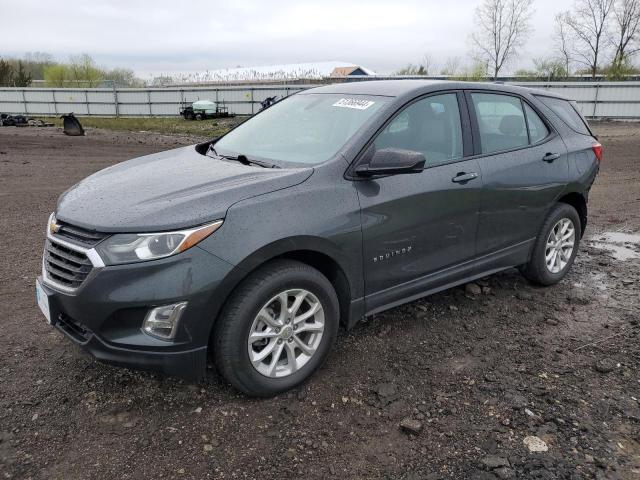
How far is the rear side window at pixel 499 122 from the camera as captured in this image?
13.3ft

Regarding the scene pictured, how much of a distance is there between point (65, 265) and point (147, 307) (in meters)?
A: 0.57

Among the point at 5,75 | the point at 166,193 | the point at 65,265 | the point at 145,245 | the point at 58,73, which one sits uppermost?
the point at 58,73

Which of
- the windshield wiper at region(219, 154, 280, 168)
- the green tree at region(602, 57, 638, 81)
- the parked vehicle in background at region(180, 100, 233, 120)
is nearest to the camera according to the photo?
the windshield wiper at region(219, 154, 280, 168)

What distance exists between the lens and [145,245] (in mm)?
2611

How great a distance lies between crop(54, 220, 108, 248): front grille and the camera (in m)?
2.69

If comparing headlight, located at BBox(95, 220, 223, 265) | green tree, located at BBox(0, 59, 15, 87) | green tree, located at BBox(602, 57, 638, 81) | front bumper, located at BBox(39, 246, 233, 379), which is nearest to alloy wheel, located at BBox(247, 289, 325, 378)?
front bumper, located at BBox(39, 246, 233, 379)

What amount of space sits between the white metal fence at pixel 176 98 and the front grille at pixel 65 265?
24785 mm

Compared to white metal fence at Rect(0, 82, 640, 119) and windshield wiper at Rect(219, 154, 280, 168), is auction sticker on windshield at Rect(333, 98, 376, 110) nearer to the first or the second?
windshield wiper at Rect(219, 154, 280, 168)

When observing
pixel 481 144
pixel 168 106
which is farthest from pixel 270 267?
pixel 168 106

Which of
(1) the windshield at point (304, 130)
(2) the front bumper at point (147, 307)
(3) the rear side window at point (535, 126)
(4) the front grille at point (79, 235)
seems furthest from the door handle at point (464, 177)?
(4) the front grille at point (79, 235)

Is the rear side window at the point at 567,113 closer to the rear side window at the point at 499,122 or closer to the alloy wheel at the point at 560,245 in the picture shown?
the rear side window at the point at 499,122

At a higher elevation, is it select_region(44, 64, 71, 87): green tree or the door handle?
select_region(44, 64, 71, 87): green tree

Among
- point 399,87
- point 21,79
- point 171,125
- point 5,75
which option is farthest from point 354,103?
point 5,75

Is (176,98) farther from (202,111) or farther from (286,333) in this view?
(286,333)
